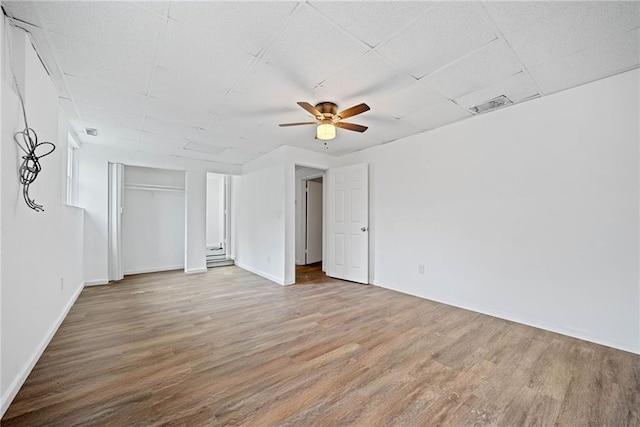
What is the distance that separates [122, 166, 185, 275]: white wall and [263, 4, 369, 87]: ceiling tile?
178 inches

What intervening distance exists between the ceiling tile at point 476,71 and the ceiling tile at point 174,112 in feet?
8.28

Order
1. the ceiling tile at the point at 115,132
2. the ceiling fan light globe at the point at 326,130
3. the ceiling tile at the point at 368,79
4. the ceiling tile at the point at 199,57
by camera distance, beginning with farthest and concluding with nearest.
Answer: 1. the ceiling tile at the point at 115,132
2. the ceiling fan light globe at the point at 326,130
3. the ceiling tile at the point at 368,79
4. the ceiling tile at the point at 199,57

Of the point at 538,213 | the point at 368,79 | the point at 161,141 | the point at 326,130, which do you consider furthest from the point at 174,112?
the point at 538,213

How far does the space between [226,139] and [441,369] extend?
401cm

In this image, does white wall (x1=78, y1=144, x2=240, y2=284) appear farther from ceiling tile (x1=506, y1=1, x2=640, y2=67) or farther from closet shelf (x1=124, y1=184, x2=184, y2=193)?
ceiling tile (x1=506, y1=1, x2=640, y2=67)

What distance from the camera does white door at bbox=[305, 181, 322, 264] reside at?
21.7 ft

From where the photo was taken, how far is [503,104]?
293cm

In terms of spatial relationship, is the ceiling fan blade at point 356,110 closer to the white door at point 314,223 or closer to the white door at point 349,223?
the white door at point 349,223

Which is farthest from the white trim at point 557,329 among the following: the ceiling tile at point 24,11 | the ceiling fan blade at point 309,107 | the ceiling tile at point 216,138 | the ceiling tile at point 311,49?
the ceiling tile at point 24,11

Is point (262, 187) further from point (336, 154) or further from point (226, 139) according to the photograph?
point (336, 154)

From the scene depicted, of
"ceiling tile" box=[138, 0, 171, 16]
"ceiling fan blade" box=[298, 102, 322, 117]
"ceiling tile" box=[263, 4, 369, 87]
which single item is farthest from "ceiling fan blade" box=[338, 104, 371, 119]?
"ceiling tile" box=[138, 0, 171, 16]

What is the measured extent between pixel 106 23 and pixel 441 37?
7.44 feet

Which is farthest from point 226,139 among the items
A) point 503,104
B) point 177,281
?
point 503,104

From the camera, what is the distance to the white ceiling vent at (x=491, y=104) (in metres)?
2.82
